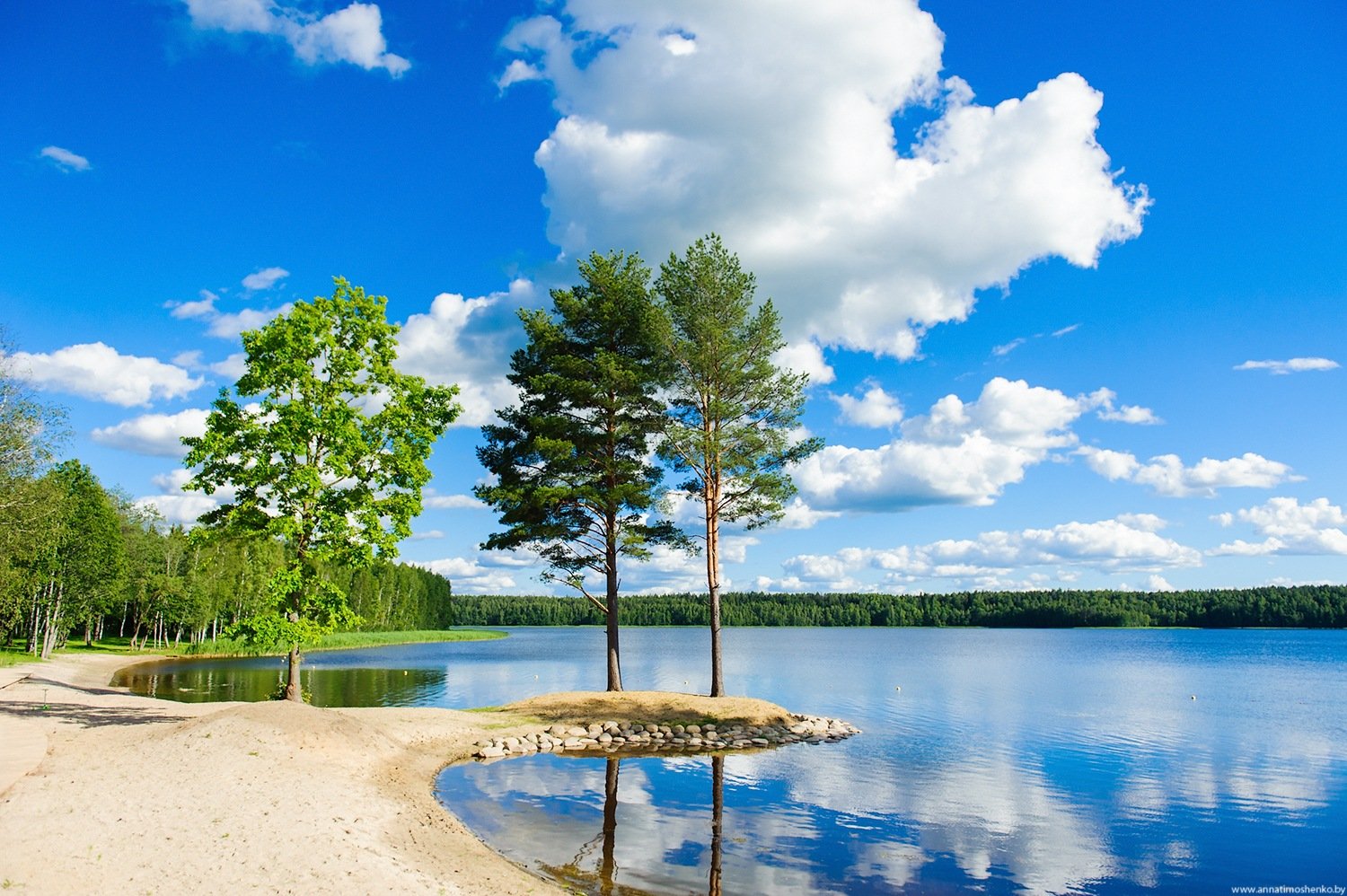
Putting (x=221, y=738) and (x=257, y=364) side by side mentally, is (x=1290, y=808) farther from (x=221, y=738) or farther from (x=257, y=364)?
(x=257, y=364)

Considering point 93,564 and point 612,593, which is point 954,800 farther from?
point 93,564

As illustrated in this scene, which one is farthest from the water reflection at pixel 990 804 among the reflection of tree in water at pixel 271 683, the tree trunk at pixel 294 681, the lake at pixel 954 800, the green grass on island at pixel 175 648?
the green grass on island at pixel 175 648

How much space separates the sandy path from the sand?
3 cm

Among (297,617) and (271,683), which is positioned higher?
(297,617)

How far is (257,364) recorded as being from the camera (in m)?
22.5

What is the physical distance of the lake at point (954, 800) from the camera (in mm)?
13953

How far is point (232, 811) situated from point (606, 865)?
646 cm

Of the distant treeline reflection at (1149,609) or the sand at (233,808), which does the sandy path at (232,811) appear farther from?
the distant treeline reflection at (1149,609)

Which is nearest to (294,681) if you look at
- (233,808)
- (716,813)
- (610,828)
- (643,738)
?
(643,738)

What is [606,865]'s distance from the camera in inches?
537

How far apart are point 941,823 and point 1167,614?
7746 inches

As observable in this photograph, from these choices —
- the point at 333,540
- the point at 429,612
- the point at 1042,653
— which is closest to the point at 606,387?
the point at 333,540

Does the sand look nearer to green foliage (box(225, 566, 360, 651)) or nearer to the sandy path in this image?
the sandy path

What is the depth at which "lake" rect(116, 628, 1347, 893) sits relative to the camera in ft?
45.8
